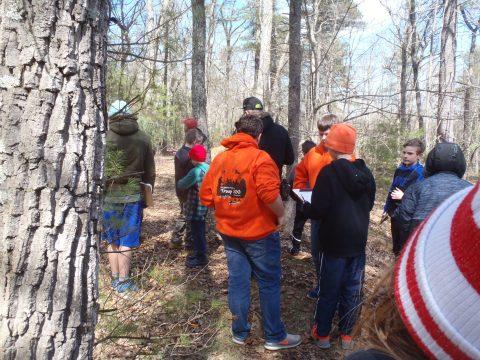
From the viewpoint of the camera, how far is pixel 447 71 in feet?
25.3

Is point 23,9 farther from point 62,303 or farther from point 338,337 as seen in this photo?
point 338,337

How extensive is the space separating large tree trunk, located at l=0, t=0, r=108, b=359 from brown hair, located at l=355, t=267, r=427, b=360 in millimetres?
1064

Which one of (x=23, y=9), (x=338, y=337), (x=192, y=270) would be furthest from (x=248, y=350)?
(x=23, y=9)

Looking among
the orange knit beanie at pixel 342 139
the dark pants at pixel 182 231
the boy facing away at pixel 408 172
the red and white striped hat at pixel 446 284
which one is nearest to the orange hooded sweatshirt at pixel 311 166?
the orange knit beanie at pixel 342 139

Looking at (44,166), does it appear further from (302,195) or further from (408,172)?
(408,172)

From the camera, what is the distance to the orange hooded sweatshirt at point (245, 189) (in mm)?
2811

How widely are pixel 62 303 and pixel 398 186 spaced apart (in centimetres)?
406

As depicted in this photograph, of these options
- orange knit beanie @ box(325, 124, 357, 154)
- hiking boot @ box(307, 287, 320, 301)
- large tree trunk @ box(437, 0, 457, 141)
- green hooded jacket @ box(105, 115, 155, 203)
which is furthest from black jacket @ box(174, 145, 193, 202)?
large tree trunk @ box(437, 0, 457, 141)

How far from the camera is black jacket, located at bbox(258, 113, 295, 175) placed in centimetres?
417

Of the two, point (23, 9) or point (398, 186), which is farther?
point (398, 186)

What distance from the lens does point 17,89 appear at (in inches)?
49.1

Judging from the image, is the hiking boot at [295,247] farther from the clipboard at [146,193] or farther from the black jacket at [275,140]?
the clipboard at [146,193]

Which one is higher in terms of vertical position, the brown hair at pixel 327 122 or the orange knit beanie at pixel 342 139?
the brown hair at pixel 327 122

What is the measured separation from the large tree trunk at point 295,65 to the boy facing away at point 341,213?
2190 millimetres
